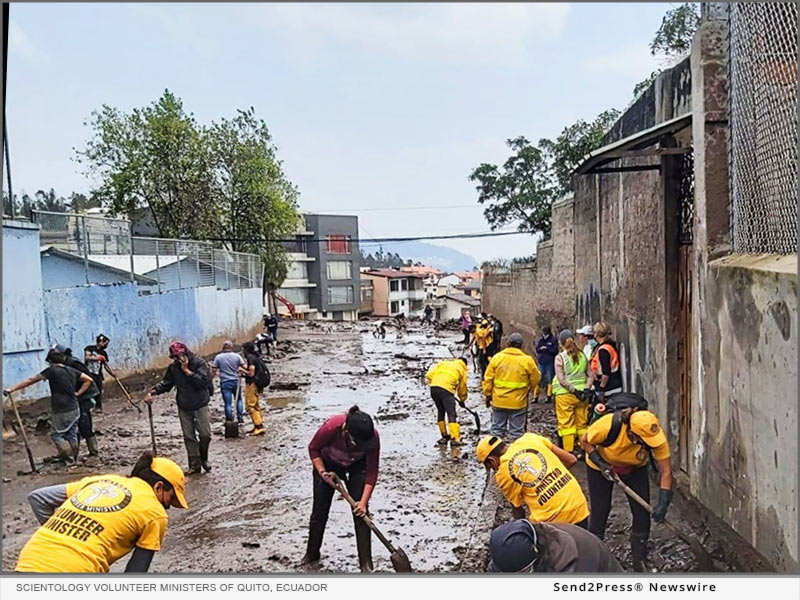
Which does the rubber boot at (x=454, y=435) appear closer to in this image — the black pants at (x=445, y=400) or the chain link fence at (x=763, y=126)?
the black pants at (x=445, y=400)

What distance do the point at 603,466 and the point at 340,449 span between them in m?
1.80

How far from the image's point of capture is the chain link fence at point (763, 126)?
452cm

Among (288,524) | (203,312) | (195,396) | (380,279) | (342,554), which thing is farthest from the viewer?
(380,279)

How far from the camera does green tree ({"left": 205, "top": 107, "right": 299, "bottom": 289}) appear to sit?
25.7 meters

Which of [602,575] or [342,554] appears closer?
[602,575]

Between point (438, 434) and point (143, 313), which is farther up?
point (143, 313)

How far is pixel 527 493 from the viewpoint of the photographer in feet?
14.5

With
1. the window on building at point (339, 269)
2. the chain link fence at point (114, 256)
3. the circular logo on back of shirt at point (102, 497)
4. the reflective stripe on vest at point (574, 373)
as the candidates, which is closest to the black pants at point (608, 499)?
the reflective stripe on vest at point (574, 373)

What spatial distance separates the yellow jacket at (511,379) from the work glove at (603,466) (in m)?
2.91

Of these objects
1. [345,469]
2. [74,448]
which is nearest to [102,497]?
[345,469]

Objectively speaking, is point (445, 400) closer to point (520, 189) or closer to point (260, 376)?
point (260, 376)

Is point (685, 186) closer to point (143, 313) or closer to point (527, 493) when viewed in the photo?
point (527, 493)

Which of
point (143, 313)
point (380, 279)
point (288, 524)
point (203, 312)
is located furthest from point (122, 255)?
point (380, 279)

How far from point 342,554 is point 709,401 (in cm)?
290
